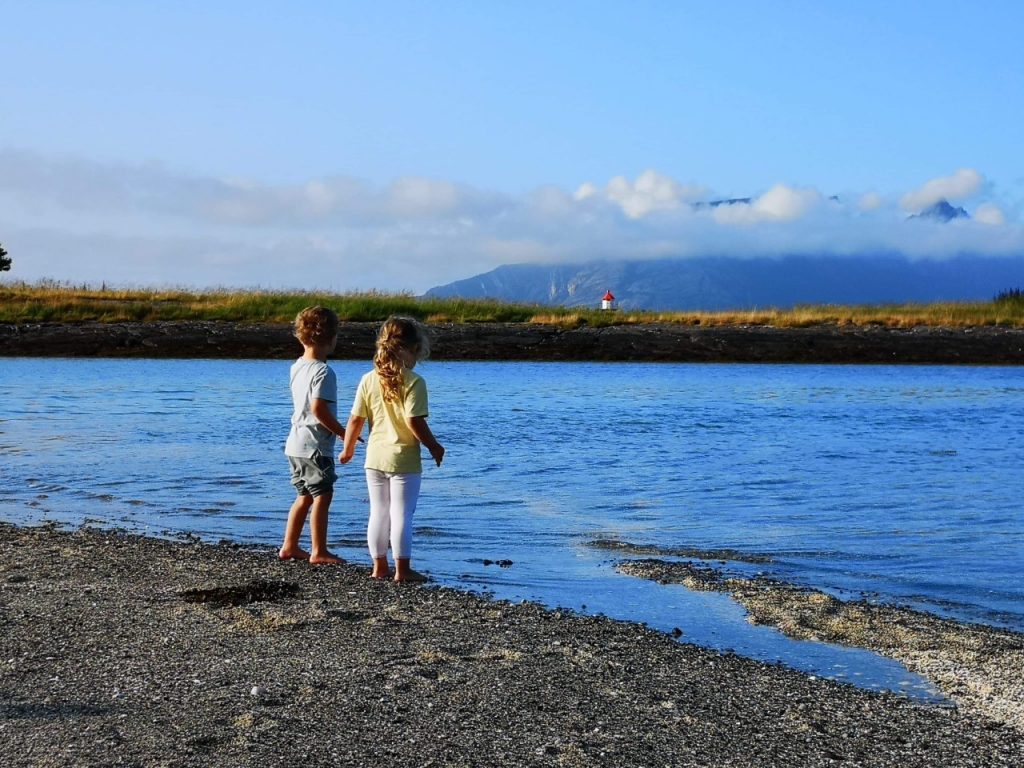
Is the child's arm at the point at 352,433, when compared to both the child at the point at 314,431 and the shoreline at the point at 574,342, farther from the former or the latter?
the shoreline at the point at 574,342

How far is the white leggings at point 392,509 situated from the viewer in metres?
8.38

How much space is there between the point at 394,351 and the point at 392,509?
3.63 ft

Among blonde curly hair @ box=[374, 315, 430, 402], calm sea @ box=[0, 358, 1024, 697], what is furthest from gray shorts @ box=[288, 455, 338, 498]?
blonde curly hair @ box=[374, 315, 430, 402]

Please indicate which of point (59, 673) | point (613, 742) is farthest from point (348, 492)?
point (613, 742)

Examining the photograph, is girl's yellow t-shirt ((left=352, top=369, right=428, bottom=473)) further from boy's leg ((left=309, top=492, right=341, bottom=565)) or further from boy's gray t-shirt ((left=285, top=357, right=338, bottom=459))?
boy's leg ((left=309, top=492, right=341, bottom=565))

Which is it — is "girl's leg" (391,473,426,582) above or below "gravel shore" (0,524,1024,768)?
above

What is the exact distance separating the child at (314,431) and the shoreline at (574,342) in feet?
107

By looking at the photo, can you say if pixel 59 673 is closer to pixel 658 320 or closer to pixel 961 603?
pixel 961 603

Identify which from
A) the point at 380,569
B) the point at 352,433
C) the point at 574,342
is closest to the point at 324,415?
the point at 352,433

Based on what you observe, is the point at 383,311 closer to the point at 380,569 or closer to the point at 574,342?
the point at 574,342

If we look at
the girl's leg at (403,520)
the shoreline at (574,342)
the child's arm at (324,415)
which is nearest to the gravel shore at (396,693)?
the girl's leg at (403,520)

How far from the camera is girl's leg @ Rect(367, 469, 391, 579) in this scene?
848cm

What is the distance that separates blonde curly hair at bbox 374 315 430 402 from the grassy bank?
122 ft

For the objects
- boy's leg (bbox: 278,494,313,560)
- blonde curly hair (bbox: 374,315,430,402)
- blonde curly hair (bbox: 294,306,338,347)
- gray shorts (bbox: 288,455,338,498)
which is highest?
blonde curly hair (bbox: 294,306,338,347)
